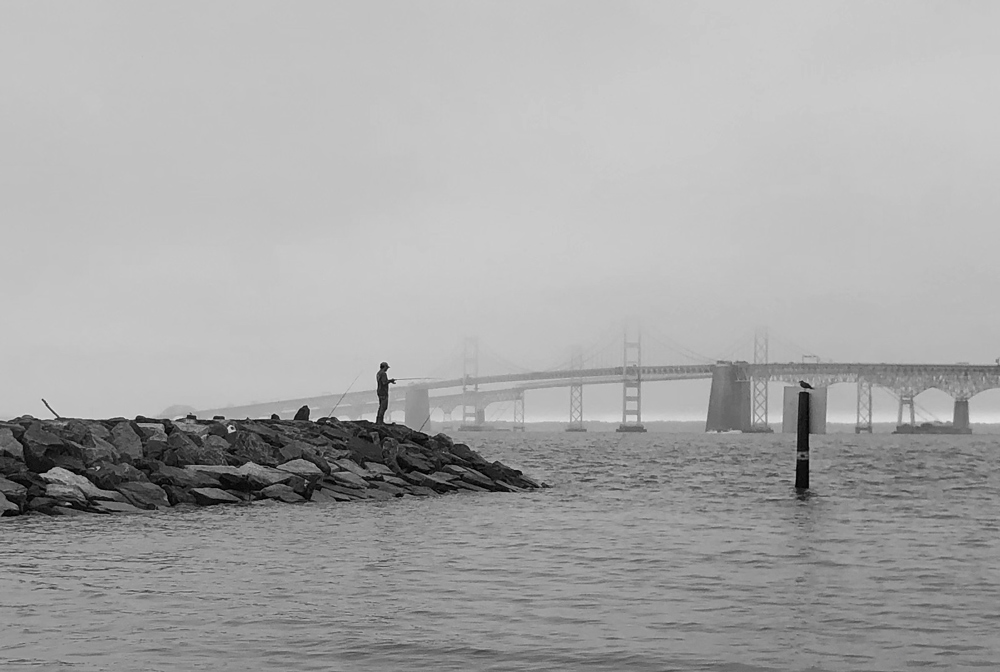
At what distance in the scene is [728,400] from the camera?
300 feet

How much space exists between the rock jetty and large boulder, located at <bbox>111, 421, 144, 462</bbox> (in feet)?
0.05

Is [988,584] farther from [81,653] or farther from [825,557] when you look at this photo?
[81,653]

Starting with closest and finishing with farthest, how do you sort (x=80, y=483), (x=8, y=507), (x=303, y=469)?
(x=8, y=507), (x=80, y=483), (x=303, y=469)

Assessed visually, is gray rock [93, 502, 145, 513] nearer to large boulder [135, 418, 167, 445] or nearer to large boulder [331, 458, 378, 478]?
large boulder [135, 418, 167, 445]

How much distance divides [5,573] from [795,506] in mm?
13776

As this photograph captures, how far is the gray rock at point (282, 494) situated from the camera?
18875 millimetres

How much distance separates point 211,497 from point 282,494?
122 cm

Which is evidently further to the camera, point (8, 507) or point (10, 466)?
point (10, 466)

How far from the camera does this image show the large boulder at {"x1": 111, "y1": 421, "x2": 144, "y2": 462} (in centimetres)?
1927

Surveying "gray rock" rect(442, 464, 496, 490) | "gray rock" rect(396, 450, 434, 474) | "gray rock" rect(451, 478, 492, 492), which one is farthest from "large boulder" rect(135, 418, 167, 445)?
"gray rock" rect(442, 464, 496, 490)

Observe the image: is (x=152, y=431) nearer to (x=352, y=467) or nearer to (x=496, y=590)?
(x=352, y=467)

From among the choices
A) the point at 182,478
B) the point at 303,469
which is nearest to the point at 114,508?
the point at 182,478

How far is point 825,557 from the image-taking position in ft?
40.9

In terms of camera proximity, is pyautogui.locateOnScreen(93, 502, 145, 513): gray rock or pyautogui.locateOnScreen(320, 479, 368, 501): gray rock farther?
pyautogui.locateOnScreen(320, 479, 368, 501): gray rock
